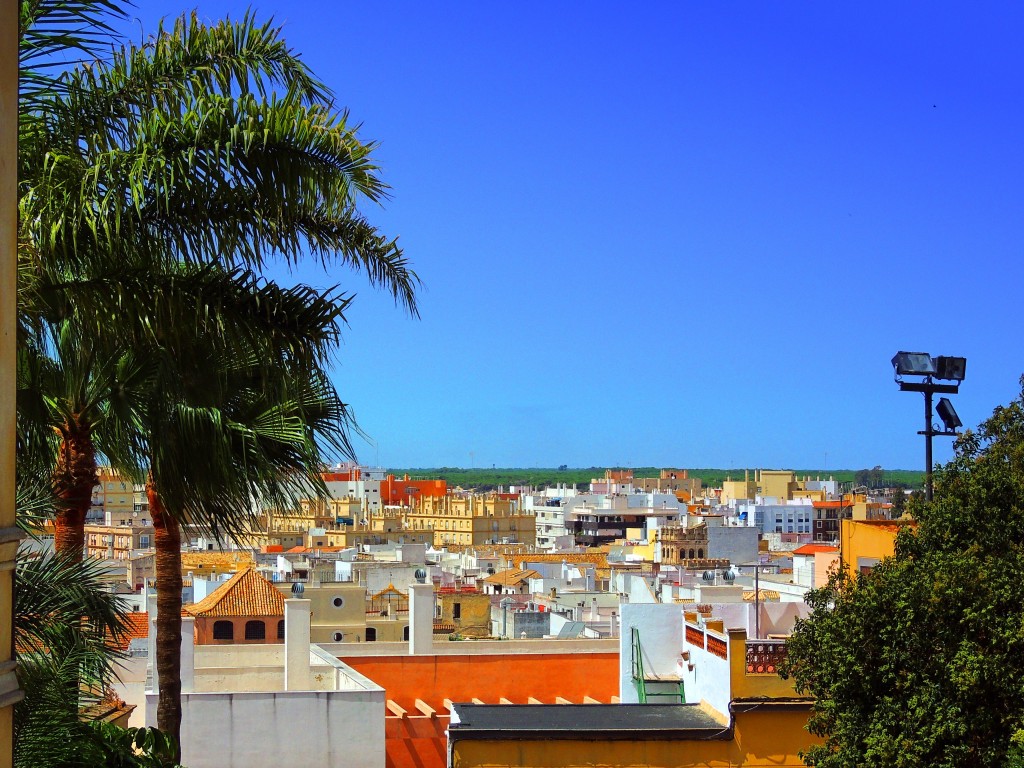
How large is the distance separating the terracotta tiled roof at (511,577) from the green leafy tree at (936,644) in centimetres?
5383

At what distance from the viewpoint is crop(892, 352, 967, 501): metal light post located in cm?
1524

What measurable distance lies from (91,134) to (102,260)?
2.14ft

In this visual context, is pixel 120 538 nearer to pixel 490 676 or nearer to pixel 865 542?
pixel 490 676

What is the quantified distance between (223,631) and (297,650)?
18169 mm

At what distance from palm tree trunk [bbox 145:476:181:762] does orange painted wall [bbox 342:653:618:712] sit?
47.0 ft

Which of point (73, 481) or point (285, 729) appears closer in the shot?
point (73, 481)

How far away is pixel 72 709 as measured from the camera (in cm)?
497

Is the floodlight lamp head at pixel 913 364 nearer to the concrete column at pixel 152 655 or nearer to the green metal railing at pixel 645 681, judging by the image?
the green metal railing at pixel 645 681

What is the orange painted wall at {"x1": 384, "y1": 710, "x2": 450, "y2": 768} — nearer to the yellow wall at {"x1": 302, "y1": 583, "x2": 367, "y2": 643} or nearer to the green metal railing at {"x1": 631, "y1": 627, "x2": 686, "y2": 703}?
the green metal railing at {"x1": 631, "y1": 627, "x2": 686, "y2": 703}

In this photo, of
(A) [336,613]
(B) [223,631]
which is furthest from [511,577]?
(B) [223,631]

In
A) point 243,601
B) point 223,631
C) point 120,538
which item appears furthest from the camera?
point 120,538

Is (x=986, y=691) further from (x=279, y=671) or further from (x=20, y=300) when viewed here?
(x=279, y=671)

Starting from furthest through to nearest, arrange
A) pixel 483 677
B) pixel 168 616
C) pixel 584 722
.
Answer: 1. pixel 483 677
2. pixel 584 722
3. pixel 168 616

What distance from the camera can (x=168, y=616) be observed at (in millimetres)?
8227
